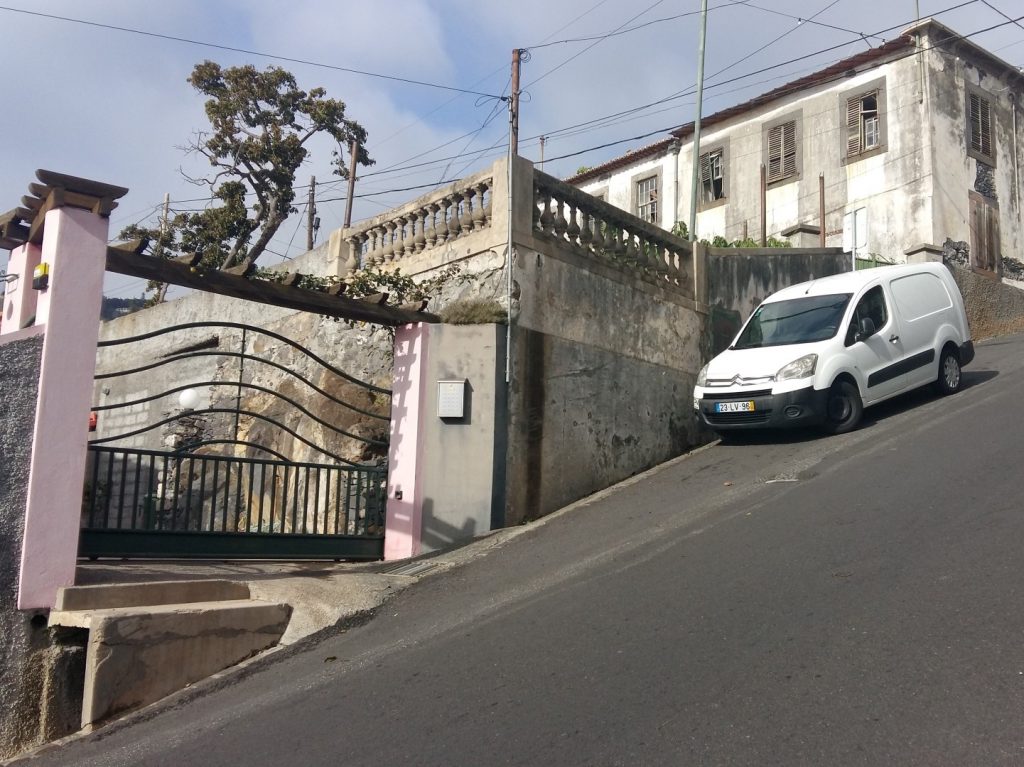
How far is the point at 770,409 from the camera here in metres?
11.5

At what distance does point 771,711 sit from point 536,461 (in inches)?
257

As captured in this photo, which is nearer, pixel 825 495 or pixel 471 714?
pixel 471 714

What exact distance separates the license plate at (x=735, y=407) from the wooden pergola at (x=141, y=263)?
182 inches

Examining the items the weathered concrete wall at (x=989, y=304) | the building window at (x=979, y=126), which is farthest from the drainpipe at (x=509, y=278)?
the building window at (x=979, y=126)

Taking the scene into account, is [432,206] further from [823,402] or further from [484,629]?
[484,629]

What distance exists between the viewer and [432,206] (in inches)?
481

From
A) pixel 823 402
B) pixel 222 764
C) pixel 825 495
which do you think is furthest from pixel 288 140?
pixel 222 764

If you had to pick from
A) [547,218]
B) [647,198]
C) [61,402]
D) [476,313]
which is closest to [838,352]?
[547,218]

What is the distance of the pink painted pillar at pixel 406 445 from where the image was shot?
10055mm

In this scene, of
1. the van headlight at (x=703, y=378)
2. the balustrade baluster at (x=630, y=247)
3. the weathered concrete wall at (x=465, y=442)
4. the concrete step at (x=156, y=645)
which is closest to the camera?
the concrete step at (x=156, y=645)

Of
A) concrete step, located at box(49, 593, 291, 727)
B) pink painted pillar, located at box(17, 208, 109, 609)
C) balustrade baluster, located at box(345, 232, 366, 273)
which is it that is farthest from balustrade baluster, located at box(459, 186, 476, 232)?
concrete step, located at box(49, 593, 291, 727)

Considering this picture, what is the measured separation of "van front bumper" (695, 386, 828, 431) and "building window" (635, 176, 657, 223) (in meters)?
16.3

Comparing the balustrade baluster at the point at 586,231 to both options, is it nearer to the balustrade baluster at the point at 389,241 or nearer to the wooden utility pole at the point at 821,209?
the balustrade baluster at the point at 389,241

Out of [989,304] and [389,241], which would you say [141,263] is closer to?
[389,241]
